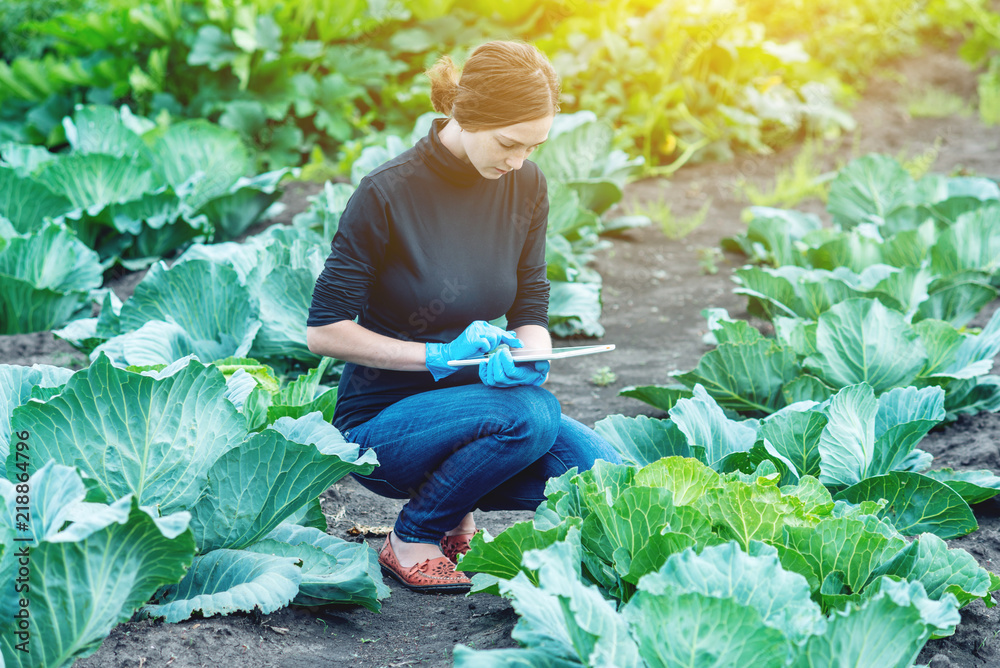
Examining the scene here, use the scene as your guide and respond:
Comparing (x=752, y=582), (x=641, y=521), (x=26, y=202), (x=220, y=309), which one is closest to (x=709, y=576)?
(x=752, y=582)

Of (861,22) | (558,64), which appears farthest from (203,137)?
(861,22)

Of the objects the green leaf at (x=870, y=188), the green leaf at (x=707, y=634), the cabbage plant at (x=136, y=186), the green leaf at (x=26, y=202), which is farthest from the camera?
the green leaf at (x=870, y=188)

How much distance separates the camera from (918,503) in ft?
7.82

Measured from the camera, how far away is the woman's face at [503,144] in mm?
2301

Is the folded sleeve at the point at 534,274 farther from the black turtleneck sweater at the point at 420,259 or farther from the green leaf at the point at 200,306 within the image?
the green leaf at the point at 200,306

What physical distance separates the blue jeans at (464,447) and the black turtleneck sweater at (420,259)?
0.14 metres

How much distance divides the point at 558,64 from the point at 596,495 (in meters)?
5.37

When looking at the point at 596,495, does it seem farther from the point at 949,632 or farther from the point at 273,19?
the point at 273,19

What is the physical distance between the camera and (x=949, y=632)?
1838mm

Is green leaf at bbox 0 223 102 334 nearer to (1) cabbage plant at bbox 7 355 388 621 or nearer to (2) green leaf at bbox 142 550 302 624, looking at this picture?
(1) cabbage plant at bbox 7 355 388 621

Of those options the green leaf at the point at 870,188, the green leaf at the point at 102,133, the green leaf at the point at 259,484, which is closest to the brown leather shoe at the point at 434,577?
the green leaf at the point at 259,484

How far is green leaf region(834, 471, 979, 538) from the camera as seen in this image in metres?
2.34

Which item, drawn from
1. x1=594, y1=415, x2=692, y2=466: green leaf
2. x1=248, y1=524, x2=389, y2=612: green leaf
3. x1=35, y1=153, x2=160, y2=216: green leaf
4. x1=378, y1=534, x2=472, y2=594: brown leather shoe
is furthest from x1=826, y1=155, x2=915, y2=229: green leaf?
x1=35, y1=153, x2=160, y2=216: green leaf

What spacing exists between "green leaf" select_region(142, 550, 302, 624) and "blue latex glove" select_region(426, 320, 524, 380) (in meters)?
0.64
